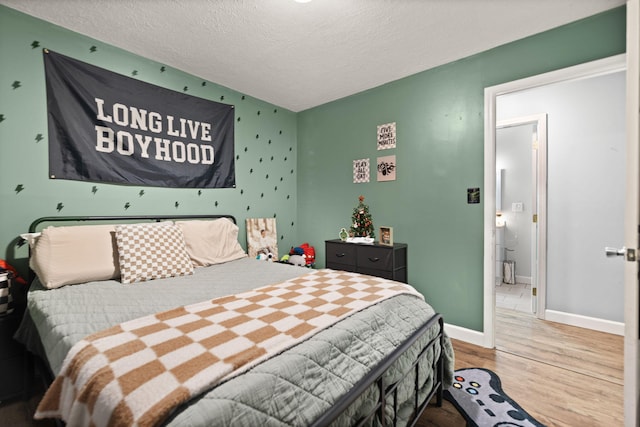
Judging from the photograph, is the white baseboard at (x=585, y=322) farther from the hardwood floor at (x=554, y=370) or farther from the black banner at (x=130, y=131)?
the black banner at (x=130, y=131)

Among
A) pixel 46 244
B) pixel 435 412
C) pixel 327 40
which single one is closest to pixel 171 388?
pixel 435 412

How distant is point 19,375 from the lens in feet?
5.92

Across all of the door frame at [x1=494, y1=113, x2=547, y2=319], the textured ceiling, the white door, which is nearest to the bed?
the white door

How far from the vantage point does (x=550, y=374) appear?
2.05 metres

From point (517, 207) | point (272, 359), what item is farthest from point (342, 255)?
point (517, 207)

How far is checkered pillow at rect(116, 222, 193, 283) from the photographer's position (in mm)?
1960

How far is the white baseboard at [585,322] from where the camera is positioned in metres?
2.66

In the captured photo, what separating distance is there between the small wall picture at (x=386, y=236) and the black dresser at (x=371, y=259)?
70mm

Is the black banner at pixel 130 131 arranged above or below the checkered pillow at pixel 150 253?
above

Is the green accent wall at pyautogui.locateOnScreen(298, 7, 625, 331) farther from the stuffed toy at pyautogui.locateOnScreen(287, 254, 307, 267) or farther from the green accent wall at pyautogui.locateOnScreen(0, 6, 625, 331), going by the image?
the stuffed toy at pyautogui.locateOnScreen(287, 254, 307, 267)

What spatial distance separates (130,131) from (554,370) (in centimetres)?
379

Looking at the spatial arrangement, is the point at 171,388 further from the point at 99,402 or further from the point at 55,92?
the point at 55,92

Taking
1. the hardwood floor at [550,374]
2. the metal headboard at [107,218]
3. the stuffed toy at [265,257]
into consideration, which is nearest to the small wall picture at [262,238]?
the stuffed toy at [265,257]

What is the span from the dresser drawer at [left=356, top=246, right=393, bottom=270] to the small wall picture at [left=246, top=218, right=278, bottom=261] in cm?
110
